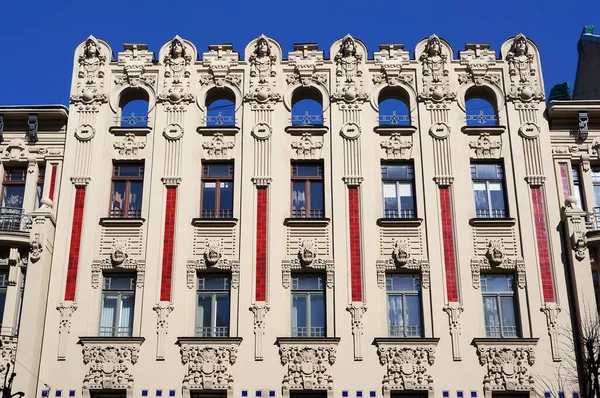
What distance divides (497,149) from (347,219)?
562cm

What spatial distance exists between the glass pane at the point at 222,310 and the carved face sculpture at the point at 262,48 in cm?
877

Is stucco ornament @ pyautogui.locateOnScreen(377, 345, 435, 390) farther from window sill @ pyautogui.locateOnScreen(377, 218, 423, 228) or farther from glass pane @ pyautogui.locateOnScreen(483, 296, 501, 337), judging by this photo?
window sill @ pyautogui.locateOnScreen(377, 218, 423, 228)

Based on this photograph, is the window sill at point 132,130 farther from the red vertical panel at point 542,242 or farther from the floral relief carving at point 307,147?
the red vertical panel at point 542,242

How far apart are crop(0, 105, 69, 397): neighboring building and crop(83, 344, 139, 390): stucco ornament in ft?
4.86

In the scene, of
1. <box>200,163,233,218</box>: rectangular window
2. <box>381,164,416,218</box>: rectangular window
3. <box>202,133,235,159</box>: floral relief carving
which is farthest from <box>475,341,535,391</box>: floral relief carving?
<box>202,133,235,159</box>: floral relief carving

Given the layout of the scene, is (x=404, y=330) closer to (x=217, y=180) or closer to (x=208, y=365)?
(x=208, y=365)

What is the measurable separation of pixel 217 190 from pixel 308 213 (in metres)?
3.09

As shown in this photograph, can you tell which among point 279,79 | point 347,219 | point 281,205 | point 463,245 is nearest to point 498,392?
point 463,245

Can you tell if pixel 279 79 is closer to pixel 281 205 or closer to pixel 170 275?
pixel 281 205

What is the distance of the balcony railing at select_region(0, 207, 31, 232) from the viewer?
25.7m

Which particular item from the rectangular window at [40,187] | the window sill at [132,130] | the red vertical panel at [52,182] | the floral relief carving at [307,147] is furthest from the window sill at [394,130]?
the rectangular window at [40,187]

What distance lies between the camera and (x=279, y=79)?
2828 centimetres

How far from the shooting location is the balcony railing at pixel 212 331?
2438cm

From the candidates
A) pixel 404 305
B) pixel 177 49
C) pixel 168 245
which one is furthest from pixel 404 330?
pixel 177 49
